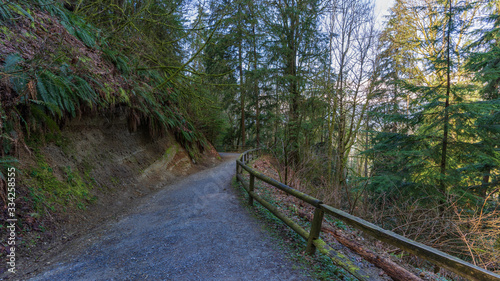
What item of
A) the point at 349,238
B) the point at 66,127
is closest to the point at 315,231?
the point at 349,238

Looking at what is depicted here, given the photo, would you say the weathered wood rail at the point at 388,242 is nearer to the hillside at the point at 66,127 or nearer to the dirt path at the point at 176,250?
the dirt path at the point at 176,250

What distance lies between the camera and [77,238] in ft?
12.5

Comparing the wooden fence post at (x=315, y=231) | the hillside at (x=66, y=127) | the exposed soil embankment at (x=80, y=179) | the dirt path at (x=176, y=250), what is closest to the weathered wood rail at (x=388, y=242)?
the wooden fence post at (x=315, y=231)

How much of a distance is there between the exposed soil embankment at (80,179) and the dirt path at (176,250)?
18.8 inches

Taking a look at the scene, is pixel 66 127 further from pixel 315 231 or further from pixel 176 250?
pixel 315 231

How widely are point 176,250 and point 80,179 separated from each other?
3548 mm

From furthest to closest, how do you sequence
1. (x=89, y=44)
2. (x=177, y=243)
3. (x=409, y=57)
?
(x=409, y=57) < (x=89, y=44) < (x=177, y=243)

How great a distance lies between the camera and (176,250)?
329 cm

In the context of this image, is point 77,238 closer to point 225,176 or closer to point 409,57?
point 225,176

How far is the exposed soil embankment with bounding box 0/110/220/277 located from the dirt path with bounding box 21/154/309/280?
48cm

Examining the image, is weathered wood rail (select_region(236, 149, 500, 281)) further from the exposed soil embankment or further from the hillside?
the hillside

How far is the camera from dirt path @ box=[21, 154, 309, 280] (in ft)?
9.04

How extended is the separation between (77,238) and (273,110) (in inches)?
553

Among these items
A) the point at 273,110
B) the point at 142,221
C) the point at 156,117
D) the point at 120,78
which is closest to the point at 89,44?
the point at 120,78
